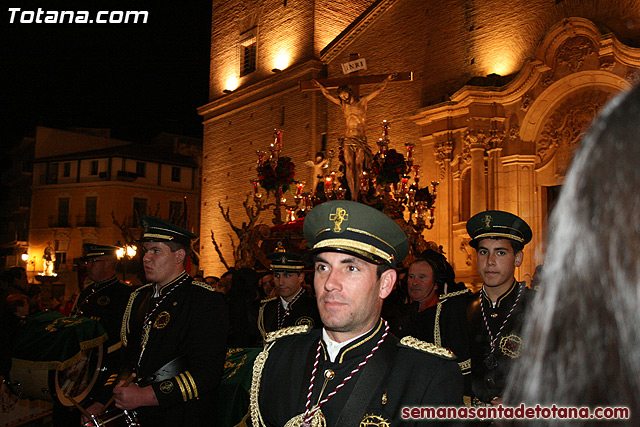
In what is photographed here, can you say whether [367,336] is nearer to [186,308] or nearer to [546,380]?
[546,380]

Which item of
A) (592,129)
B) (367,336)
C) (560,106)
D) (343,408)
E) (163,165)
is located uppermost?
(163,165)

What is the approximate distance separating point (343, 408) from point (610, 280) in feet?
5.09

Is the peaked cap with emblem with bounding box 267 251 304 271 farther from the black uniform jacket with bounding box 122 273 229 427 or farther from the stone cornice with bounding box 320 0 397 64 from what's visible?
the stone cornice with bounding box 320 0 397 64

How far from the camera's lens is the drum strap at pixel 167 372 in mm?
3568

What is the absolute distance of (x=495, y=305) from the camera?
3850mm

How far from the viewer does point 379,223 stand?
241cm

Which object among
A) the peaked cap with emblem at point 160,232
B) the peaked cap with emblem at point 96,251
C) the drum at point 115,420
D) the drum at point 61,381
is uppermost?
the peaked cap with emblem at point 160,232

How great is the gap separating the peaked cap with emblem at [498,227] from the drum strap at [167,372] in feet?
6.94

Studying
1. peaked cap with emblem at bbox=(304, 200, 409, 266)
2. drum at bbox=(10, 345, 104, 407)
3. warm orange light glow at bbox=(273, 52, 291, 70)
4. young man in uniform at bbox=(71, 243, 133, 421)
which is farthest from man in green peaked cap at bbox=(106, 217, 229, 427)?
warm orange light glow at bbox=(273, 52, 291, 70)

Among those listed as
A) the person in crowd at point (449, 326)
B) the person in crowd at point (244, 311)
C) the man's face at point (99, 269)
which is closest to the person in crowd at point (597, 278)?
the person in crowd at point (449, 326)

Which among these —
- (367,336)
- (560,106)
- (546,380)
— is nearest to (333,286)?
(367,336)

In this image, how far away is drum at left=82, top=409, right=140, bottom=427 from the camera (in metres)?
3.61

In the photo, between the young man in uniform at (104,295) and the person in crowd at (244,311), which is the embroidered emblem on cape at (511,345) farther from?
the person in crowd at (244,311)

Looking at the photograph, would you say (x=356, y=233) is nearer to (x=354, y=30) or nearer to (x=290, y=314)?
(x=290, y=314)
